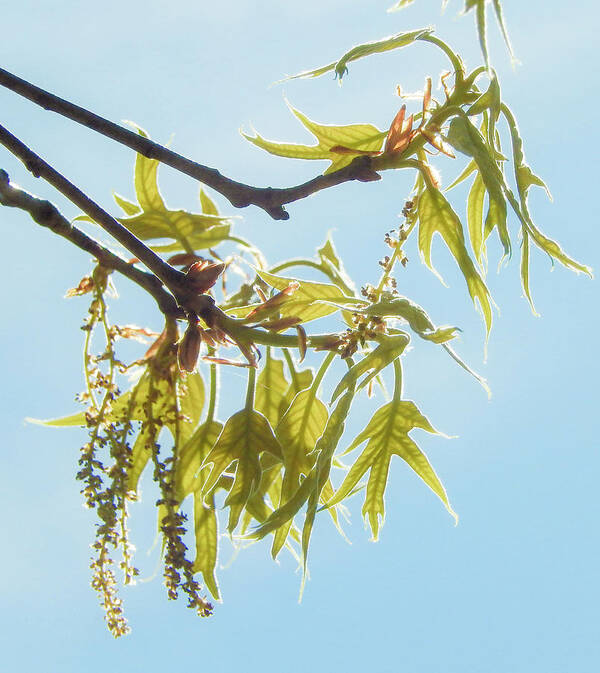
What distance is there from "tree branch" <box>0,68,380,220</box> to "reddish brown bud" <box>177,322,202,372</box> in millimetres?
202

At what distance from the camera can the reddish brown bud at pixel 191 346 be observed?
1.19 m

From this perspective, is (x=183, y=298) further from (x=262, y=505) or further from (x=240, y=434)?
(x=262, y=505)

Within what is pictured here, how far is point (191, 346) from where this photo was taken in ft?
3.92

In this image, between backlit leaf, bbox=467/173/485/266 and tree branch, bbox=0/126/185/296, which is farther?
backlit leaf, bbox=467/173/485/266

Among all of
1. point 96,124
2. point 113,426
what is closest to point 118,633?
point 113,426

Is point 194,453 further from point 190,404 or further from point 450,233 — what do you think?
point 450,233

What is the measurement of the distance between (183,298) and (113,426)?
0.83 feet

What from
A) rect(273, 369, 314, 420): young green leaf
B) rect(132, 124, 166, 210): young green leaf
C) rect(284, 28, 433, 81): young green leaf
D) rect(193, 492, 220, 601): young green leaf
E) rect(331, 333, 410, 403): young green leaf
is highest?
rect(132, 124, 166, 210): young green leaf

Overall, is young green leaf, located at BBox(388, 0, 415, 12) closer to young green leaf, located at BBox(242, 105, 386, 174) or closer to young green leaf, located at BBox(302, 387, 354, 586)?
young green leaf, located at BBox(242, 105, 386, 174)

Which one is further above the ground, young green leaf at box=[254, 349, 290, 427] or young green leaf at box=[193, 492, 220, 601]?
young green leaf at box=[254, 349, 290, 427]

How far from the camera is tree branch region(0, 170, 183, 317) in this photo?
112 centimetres

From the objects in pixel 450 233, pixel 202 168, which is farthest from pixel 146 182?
pixel 450 233

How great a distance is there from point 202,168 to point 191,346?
272 millimetres

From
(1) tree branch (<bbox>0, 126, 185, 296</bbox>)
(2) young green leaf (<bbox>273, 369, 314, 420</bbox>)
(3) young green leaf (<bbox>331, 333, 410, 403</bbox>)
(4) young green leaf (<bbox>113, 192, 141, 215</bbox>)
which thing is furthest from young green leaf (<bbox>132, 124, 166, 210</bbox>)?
(3) young green leaf (<bbox>331, 333, 410, 403</bbox>)
